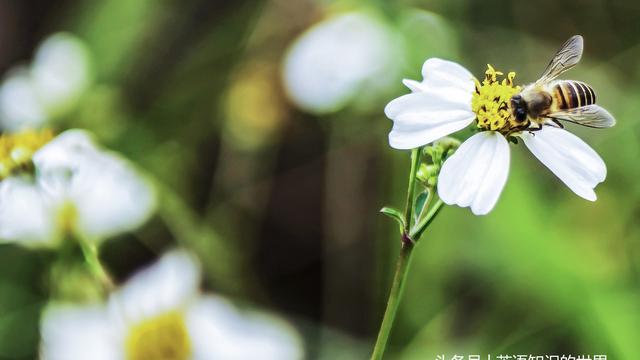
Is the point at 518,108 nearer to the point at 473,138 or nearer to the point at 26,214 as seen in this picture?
the point at 473,138

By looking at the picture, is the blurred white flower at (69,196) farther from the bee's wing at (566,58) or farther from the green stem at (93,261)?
the bee's wing at (566,58)

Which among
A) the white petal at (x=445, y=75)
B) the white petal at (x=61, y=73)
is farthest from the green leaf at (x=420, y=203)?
the white petal at (x=61, y=73)

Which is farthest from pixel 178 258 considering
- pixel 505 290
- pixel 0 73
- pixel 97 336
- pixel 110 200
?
pixel 0 73

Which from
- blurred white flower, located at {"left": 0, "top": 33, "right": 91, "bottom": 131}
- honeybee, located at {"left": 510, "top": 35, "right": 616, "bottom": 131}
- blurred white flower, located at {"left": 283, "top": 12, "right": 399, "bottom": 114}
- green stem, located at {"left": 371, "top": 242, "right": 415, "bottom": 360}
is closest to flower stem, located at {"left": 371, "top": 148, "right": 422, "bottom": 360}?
green stem, located at {"left": 371, "top": 242, "right": 415, "bottom": 360}

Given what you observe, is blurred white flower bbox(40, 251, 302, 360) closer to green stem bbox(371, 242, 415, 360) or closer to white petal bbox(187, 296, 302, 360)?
white petal bbox(187, 296, 302, 360)

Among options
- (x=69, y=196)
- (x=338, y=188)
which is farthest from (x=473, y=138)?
(x=338, y=188)

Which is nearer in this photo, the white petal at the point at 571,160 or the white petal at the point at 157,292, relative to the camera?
the white petal at the point at 571,160

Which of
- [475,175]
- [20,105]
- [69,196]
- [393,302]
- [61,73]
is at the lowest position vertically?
[393,302]
